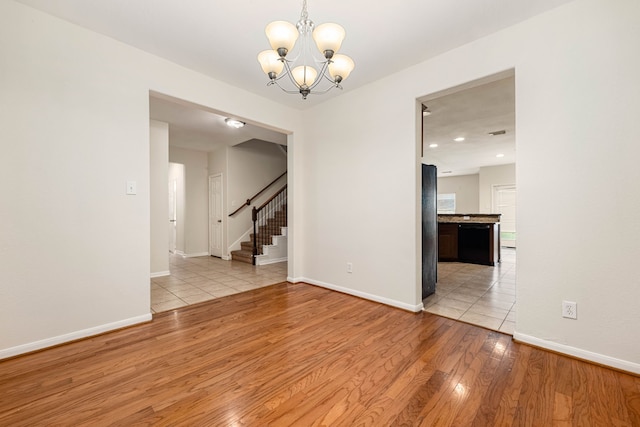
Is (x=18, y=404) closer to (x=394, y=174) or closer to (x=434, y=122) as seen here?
(x=394, y=174)

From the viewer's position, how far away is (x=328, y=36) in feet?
5.31

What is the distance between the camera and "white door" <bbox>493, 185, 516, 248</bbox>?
8859 mm

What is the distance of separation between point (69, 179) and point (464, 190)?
11684mm

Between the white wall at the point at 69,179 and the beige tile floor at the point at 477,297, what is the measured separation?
3304mm

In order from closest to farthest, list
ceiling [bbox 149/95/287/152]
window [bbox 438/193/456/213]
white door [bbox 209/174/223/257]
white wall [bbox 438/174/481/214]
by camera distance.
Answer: ceiling [bbox 149/95/287/152] → white door [bbox 209/174/223/257] → white wall [bbox 438/174/481/214] → window [bbox 438/193/456/213]

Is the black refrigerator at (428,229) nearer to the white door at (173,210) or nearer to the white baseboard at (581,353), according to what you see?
the white baseboard at (581,353)

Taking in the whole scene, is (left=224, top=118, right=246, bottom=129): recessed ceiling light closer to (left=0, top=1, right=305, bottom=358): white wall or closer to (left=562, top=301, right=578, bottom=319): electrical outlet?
(left=0, top=1, right=305, bottom=358): white wall

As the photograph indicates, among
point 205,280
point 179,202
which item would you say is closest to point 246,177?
point 179,202

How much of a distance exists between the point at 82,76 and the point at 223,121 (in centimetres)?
251

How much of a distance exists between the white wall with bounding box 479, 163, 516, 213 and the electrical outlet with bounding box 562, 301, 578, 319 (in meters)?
7.98

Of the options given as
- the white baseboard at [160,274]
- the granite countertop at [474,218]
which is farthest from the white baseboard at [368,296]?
the granite countertop at [474,218]

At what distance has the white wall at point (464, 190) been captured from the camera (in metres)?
10.5

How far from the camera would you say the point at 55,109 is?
7.39ft

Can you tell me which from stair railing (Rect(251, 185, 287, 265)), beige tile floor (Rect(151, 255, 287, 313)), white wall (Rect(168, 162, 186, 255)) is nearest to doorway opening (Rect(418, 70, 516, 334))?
beige tile floor (Rect(151, 255, 287, 313))
